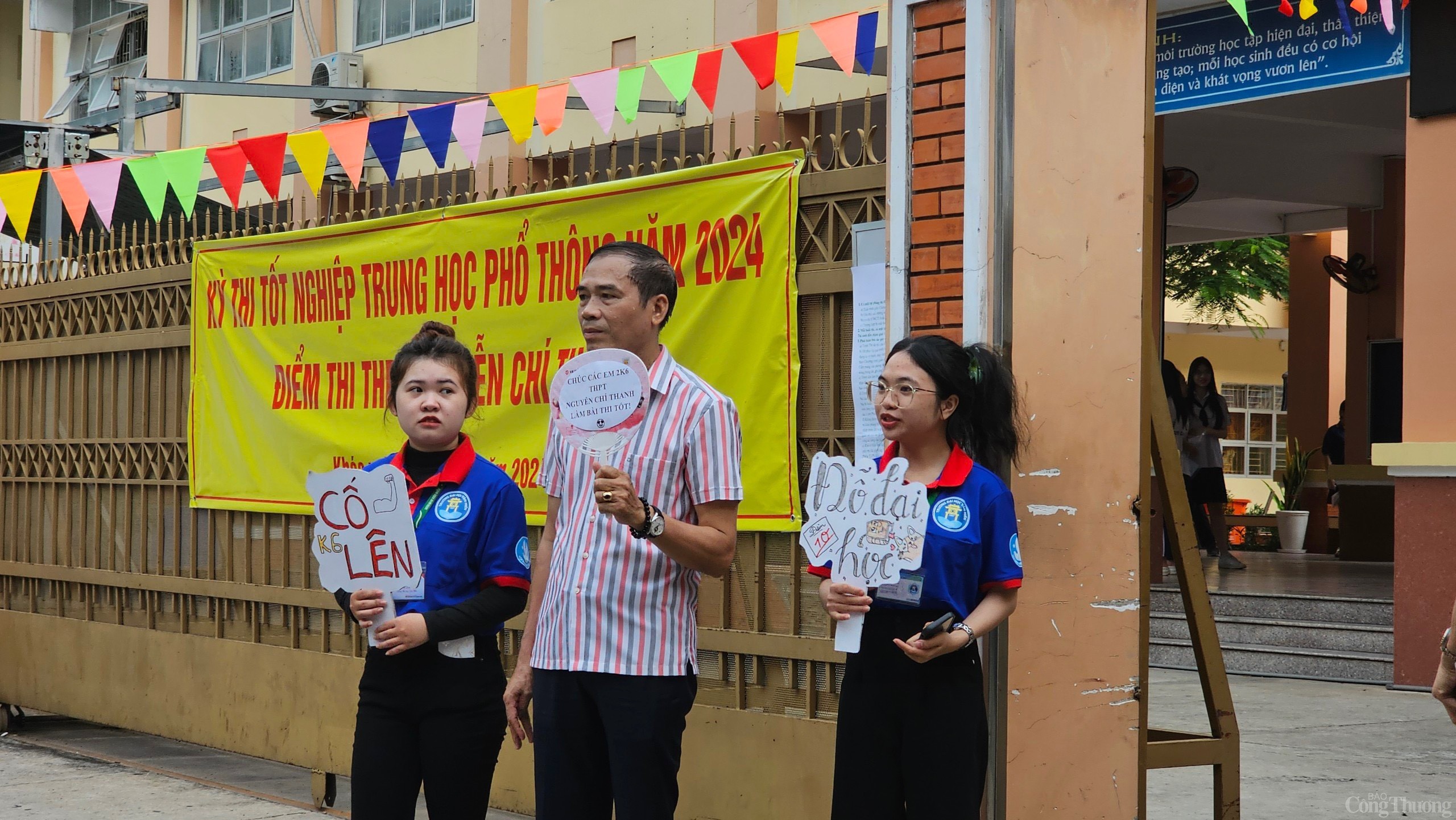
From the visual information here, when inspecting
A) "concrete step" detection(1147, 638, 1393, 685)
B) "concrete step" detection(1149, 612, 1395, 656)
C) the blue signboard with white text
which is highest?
the blue signboard with white text

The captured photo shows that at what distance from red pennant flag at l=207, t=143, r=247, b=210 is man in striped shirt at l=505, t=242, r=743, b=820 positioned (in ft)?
16.2

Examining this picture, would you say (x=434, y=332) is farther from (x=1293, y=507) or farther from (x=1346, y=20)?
(x=1293, y=507)

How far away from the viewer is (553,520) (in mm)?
A: 3846

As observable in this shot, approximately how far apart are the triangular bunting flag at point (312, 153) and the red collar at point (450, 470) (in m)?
3.76

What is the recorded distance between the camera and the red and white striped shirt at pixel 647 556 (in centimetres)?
350

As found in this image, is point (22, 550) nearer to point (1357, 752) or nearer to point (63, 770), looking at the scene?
point (63, 770)

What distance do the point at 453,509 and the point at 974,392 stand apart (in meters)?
1.35

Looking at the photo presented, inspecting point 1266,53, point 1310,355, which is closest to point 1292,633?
point 1266,53

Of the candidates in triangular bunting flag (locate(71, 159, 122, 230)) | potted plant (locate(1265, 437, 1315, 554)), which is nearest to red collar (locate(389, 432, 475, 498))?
triangular bunting flag (locate(71, 159, 122, 230))

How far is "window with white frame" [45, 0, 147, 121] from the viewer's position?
22562mm

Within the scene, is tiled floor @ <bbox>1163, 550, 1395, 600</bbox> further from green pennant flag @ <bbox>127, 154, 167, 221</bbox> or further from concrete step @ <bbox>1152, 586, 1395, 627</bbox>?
green pennant flag @ <bbox>127, 154, 167, 221</bbox>

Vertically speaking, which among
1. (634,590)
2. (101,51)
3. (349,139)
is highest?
(101,51)

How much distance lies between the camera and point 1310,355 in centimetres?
1916

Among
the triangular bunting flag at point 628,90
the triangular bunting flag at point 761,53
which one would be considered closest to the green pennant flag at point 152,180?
the triangular bunting flag at point 628,90
